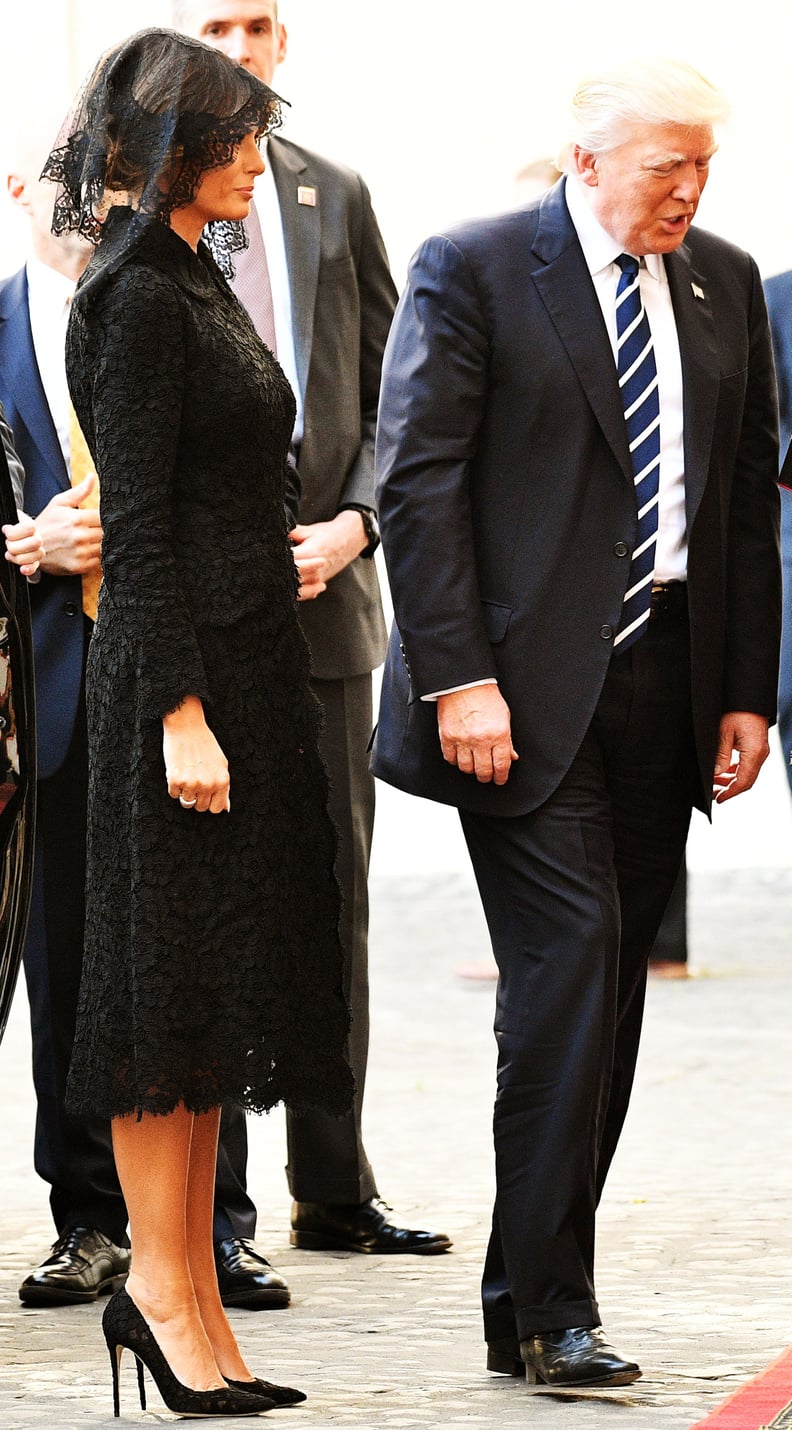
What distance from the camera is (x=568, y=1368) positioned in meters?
3.46

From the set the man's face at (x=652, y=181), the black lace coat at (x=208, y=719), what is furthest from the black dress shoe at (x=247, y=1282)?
the man's face at (x=652, y=181)

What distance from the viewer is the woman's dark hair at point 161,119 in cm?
331

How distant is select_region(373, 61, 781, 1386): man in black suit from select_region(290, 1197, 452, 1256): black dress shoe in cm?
88

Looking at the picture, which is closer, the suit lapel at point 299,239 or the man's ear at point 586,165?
the man's ear at point 586,165

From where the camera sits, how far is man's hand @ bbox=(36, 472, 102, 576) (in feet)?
13.8

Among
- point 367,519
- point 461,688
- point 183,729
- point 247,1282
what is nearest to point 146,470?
point 183,729

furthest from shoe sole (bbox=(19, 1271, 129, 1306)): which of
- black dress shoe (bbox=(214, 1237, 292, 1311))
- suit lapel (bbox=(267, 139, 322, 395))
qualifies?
suit lapel (bbox=(267, 139, 322, 395))

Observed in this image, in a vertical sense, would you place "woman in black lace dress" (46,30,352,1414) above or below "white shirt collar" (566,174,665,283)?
below

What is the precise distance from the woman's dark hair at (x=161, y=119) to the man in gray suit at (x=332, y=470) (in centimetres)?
106

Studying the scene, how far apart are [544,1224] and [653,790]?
2.22 ft

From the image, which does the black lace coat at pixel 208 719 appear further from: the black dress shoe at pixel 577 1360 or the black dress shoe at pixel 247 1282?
the black dress shoe at pixel 247 1282

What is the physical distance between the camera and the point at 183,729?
10.7 ft

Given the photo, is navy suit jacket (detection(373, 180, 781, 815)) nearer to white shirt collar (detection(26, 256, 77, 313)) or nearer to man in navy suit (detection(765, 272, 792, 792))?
man in navy suit (detection(765, 272, 792, 792))

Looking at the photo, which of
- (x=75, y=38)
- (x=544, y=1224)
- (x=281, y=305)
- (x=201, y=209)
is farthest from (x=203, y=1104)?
(x=75, y=38)
